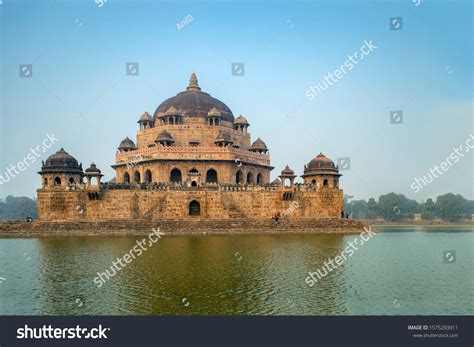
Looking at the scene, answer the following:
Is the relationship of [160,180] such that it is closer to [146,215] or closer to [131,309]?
[146,215]

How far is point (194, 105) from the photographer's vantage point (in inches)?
1818

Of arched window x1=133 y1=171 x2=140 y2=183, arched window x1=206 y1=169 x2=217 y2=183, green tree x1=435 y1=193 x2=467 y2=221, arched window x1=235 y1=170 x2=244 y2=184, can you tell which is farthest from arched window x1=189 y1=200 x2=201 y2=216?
green tree x1=435 y1=193 x2=467 y2=221

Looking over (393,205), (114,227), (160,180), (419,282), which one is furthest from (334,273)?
(393,205)

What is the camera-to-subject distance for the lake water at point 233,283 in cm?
1092

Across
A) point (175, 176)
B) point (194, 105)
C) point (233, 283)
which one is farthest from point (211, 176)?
point (233, 283)

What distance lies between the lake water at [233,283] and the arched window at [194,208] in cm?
1508

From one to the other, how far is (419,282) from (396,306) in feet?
12.1

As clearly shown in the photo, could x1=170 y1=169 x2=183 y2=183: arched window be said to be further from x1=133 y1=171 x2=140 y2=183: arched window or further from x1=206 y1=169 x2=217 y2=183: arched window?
x1=133 y1=171 x2=140 y2=183: arched window

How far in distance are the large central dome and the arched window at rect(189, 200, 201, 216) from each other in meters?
12.6

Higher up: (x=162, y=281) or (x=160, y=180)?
(x=160, y=180)

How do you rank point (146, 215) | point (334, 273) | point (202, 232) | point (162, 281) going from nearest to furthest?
1. point (162, 281)
2. point (334, 273)
3. point (202, 232)
4. point (146, 215)
